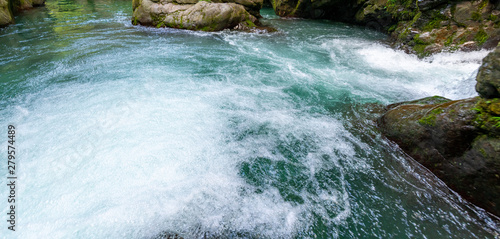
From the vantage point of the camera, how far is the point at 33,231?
261 centimetres

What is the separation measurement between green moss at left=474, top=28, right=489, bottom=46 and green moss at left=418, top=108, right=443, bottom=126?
21.2ft

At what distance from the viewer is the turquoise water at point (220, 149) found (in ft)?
8.96

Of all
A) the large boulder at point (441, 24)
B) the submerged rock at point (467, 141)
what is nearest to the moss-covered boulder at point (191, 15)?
the large boulder at point (441, 24)

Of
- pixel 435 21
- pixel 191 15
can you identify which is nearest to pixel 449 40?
pixel 435 21

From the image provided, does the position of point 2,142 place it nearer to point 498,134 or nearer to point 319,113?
point 319,113

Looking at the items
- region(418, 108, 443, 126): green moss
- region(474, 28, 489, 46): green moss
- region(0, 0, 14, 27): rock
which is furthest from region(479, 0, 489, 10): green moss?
region(0, 0, 14, 27): rock

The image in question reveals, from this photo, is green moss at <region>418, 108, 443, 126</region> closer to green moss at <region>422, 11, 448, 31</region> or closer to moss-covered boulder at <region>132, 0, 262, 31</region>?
green moss at <region>422, 11, 448, 31</region>

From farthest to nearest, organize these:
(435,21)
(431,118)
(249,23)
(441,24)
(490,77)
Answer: (249,23)
(435,21)
(441,24)
(431,118)
(490,77)

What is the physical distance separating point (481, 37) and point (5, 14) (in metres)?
21.3

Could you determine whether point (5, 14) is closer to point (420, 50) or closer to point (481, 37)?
point (420, 50)

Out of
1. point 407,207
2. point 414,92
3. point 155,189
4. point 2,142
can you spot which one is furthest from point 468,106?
point 2,142

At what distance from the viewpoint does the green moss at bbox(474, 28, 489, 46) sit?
7.31m

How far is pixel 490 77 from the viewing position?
10.0 feet

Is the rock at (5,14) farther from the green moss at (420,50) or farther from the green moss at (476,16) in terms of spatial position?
the green moss at (476,16)
